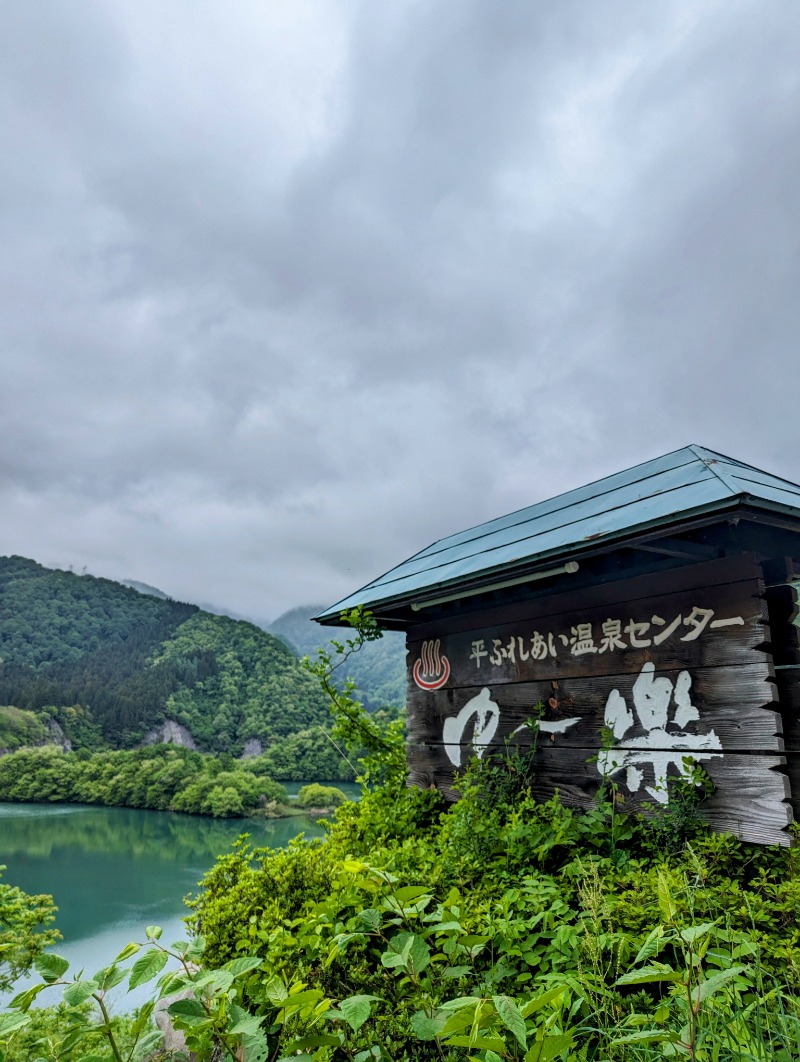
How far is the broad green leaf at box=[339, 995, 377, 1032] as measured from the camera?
4.10 feet

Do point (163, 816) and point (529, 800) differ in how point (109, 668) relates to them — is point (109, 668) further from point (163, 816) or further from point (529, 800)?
point (529, 800)

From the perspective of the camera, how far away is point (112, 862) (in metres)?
20.8

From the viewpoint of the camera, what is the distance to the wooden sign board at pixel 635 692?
289 cm

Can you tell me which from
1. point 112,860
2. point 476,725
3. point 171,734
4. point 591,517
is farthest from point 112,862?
point 171,734

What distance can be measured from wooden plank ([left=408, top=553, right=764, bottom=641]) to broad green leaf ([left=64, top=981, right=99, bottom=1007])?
303cm

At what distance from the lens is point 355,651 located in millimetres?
5035

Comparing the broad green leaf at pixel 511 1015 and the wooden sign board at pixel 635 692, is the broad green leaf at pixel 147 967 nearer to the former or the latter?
the broad green leaf at pixel 511 1015

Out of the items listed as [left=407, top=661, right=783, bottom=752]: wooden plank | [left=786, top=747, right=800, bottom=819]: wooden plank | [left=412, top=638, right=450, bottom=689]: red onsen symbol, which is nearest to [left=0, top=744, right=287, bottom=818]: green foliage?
[left=412, top=638, right=450, bottom=689]: red onsen symbol

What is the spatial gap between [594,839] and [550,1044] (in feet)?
7.60

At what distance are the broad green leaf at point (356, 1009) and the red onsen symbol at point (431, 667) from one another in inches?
135

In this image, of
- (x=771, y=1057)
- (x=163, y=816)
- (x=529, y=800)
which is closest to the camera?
(x=771, y=1057)

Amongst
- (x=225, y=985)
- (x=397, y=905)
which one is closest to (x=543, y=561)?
(x=397, y=905)

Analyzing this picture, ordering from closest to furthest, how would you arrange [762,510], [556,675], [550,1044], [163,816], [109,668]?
[550,1044] → [762,510] → [556,675] → [163,816] → [109,668]

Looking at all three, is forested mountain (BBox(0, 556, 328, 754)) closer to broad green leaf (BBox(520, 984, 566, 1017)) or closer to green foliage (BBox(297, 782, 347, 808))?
green foliage (BBox(297, 782, 347, 808))
